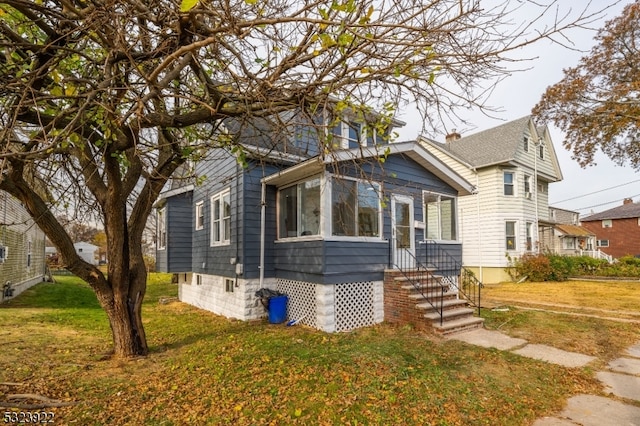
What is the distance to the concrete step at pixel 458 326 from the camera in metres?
7.36

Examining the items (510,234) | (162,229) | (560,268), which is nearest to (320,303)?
(162,229)

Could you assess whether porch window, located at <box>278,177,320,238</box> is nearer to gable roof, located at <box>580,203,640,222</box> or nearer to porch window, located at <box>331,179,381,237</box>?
porch window, located at <box>331,179,381,237</box>

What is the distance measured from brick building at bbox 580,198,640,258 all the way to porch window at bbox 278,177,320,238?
1554 inches

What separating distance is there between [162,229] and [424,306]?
9929 millimetres

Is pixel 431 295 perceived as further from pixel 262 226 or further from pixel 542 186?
pixel 542 186

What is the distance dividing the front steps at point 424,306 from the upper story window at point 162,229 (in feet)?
26.3

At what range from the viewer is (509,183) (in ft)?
60.1

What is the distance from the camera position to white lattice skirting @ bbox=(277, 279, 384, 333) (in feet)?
25.7

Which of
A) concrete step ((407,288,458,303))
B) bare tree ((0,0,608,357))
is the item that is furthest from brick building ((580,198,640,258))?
bare tree ((0,0,608,357))

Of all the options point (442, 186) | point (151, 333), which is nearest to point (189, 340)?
point (151, 333)

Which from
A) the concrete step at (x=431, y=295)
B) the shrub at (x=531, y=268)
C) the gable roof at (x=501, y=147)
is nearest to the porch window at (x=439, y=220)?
the concrete step at (x=431, y=295)

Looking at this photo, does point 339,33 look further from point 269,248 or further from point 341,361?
point 269,248

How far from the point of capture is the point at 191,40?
3.77 metres

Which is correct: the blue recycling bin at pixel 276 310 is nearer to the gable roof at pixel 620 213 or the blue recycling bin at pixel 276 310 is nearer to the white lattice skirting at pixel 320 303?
the white lattice skirting at pixel 320 303
